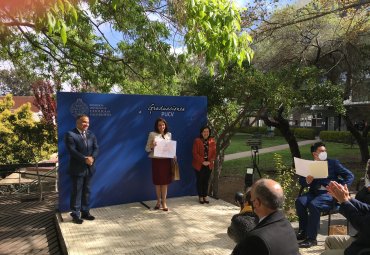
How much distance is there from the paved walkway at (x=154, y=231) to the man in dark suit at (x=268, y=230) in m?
2.93

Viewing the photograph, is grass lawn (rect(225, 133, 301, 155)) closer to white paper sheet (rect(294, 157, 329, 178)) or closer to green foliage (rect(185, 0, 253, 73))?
white paper sheet (rect(294, 157, 329, 178))

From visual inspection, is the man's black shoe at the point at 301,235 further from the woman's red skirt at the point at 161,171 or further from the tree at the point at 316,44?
the tree at the point at 316,44

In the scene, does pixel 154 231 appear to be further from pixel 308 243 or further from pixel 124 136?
pixel 308 243

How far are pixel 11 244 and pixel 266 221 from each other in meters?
5.25

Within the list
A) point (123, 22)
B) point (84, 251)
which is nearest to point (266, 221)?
point (84, 251)

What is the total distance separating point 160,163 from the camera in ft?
24.0

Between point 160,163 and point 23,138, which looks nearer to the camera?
point 160,163

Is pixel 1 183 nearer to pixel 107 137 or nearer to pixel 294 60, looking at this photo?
pixel 107 137

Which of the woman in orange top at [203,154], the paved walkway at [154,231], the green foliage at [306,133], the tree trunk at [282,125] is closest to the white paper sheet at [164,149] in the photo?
the woman in orange top at [203,154]

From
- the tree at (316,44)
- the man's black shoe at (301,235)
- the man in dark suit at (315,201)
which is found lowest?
the man's black shoe at (301,235)

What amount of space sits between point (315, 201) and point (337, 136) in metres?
27.7

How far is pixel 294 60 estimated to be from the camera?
13906 millimetres

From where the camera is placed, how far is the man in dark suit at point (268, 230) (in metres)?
2.39

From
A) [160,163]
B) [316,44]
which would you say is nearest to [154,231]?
[160,163]
